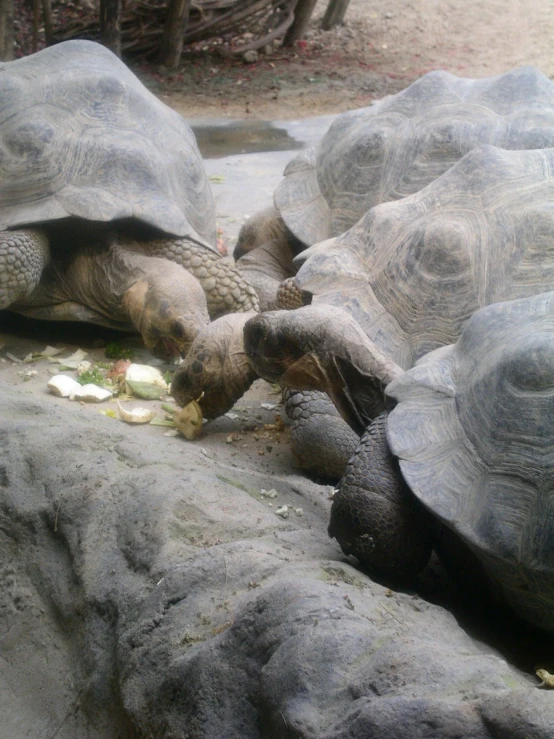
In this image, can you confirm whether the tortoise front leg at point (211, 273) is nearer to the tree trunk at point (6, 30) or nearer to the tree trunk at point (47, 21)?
the tree trunk at point (6, 30)

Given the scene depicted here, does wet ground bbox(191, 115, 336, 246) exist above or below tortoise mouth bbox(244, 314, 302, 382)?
below

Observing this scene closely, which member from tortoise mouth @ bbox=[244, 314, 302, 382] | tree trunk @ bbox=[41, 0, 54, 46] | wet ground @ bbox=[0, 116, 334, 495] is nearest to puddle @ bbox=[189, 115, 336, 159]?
wet ground @ bbox=[0, 116, 334, 495]

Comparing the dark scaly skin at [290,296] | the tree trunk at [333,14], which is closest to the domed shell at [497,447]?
the dark scaly skin at [290,296]

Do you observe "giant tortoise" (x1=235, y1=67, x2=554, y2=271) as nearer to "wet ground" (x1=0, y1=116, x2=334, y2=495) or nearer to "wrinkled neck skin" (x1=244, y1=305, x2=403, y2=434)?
"wet ground" (x1=0, y1=116, x2=334, y2=495)

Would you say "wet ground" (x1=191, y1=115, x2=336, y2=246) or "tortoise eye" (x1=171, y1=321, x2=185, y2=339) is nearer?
"tortoise eye" (x1=171, y1=321, x2=185, y2=339)

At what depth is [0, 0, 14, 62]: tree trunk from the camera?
8336mm

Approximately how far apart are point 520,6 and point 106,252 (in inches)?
577

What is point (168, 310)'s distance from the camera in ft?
13.7

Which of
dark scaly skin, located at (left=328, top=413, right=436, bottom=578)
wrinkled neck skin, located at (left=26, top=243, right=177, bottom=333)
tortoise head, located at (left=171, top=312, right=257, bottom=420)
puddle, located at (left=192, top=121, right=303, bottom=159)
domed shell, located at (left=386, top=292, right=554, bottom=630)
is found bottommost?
puddle, located at (left=192, top=121, right=303, bottom=159)

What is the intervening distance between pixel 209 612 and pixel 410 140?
10.5 ft

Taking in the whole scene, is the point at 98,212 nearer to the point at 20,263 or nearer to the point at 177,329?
the point at 20,263

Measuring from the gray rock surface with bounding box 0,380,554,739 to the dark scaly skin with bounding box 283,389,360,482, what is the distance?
20cm

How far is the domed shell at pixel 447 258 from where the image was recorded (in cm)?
322

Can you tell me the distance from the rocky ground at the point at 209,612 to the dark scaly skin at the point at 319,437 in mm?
85
